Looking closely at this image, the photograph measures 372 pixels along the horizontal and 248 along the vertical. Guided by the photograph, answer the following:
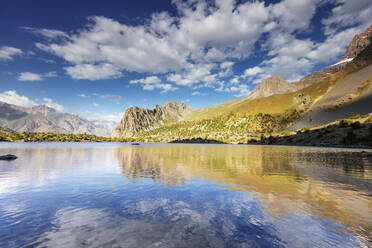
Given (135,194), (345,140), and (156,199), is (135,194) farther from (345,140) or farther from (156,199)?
(345,140)

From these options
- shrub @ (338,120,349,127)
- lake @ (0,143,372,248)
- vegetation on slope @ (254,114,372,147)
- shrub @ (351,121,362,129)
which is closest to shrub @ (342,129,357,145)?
vegetation on slope @ (254,114,372,147)

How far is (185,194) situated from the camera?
15.6 meters

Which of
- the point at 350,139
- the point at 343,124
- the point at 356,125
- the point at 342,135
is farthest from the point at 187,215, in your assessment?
the point at 343,124

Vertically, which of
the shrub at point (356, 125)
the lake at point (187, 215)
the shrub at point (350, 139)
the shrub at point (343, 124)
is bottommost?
the lake at point (187, 215)

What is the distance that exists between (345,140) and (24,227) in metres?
132

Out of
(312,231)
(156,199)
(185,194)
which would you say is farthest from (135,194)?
(312,231)

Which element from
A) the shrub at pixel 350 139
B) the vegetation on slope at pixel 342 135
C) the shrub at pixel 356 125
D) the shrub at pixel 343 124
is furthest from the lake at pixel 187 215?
the shrub at pixel 343 124

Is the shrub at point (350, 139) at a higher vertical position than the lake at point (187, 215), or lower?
higher

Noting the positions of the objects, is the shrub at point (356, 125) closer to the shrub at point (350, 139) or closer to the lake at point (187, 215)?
the shrub at point (350, 139)

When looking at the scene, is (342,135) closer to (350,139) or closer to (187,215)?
(350,139)

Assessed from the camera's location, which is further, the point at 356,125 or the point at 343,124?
the point at 343,124

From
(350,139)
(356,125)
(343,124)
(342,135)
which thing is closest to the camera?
(350,139)

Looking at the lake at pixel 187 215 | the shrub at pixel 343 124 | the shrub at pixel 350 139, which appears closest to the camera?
the lake at pixel 187 215

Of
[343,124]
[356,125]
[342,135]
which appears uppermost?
[343,124]
